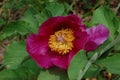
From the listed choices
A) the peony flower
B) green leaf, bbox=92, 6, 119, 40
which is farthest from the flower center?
green leaf, bbox=92, 6, 119, 40

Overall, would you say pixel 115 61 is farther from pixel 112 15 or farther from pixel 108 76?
pixel 108 76

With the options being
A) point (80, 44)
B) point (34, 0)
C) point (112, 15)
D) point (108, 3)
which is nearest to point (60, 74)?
point (80, 44)

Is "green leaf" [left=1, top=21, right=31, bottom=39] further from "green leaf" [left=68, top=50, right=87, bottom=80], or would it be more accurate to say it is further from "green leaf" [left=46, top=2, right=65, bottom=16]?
"green leaf" [left=68, top=50, right=87, bottom=80]

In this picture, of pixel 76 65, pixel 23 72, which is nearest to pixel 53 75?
pixel 76 65

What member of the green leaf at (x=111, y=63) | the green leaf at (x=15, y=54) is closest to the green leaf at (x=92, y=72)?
the green leaf at (x=111, y=63)

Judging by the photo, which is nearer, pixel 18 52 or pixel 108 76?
pixel 18 52

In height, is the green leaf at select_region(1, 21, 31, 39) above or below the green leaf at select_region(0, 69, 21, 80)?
above

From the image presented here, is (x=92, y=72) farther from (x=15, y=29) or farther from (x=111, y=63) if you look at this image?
(x=15, y=29)
